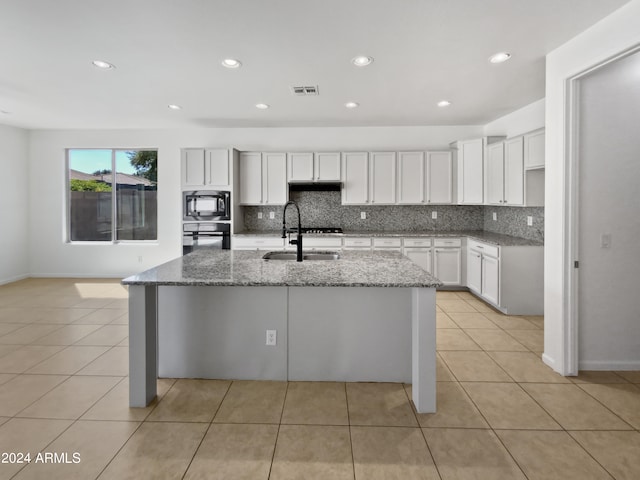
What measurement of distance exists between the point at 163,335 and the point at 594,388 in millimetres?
3089

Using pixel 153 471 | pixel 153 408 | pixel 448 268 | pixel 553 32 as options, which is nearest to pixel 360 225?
pixel 448 268

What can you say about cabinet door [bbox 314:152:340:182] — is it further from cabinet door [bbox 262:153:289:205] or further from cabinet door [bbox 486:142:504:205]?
cabinet door [bbox 486:142:504:205]

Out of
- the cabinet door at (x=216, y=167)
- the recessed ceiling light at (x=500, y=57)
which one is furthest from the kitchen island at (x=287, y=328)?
the cabinet door at (x=216, y=167)

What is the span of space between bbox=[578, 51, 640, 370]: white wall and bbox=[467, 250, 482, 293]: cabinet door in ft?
6.57

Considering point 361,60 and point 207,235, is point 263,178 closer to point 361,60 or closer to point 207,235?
point 207,235

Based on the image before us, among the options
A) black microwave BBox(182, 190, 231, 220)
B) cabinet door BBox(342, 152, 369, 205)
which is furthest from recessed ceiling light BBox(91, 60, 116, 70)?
cabinet door BBox(342, 152, 369, 205)

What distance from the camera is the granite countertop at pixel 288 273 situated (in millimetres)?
2205

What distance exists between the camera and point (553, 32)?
8.77 ft

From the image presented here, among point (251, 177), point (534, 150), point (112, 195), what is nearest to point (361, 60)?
point (534, 150)

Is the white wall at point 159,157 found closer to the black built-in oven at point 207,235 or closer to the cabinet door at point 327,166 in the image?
the cabinet door at point 327,166

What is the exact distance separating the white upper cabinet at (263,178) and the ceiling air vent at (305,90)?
159 centimetres

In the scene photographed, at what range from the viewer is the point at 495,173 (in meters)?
4.94

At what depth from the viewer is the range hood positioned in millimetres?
5656

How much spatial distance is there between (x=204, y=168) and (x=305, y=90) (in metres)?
2.23
